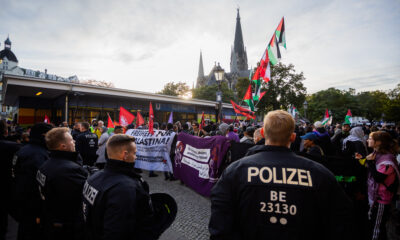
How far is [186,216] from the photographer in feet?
14.9

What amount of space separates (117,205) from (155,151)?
5515mm

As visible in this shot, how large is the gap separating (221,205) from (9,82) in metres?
16.6

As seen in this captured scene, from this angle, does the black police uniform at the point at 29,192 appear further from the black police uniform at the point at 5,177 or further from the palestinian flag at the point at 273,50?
the palestinian flag at the point at 273,50

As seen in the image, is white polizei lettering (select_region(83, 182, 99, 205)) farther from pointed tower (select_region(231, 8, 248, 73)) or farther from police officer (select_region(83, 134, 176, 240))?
pointed tower (select_region(231, 8, 248, 73))

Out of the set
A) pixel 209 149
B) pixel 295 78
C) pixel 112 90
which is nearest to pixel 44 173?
pixel 209 149

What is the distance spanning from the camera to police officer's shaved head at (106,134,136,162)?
6.12 feet

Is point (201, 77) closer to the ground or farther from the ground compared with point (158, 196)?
farther from the ground

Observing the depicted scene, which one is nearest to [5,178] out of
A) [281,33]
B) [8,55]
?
[281,33]

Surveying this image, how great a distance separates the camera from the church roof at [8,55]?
83500mm

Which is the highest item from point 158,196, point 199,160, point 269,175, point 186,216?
point 269,175

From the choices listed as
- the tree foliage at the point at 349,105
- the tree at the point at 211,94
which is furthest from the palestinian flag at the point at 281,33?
the tree foliage at the point at 349,105

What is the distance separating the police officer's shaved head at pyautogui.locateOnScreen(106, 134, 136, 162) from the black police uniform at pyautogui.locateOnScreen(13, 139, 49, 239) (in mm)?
→ 1559

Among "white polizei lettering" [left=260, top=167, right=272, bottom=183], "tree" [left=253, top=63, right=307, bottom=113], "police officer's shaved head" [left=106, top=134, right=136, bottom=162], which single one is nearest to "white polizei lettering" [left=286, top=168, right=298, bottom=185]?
"white polizei lettering" [left=260, top=167, right=272, bottom=183]

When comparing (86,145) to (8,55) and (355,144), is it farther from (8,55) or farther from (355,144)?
(8,55)
